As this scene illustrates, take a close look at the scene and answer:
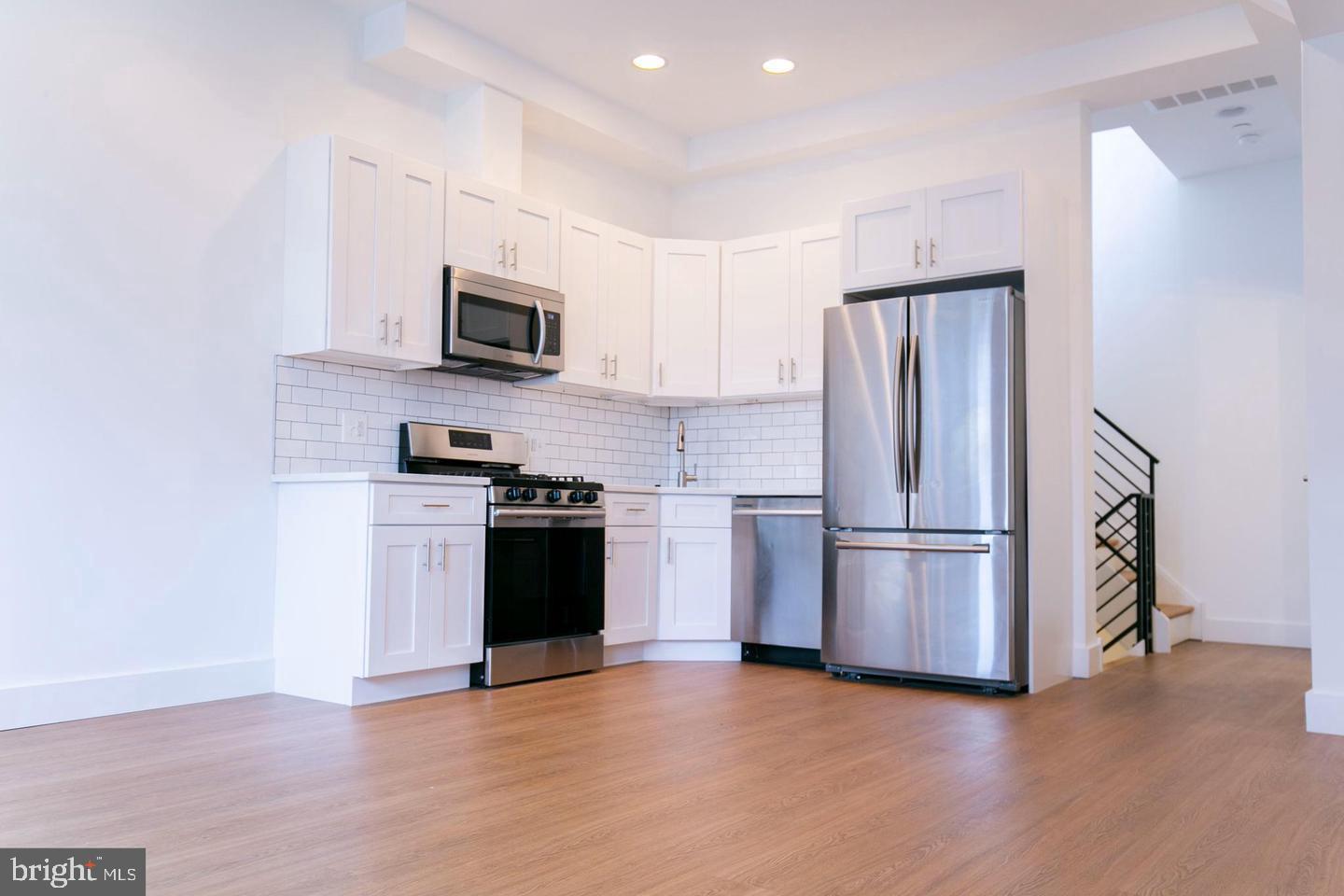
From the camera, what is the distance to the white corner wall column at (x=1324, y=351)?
376 centimetres

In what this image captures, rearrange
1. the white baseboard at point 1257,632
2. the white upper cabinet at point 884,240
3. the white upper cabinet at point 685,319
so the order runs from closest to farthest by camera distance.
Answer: the white upper cabinet at point 884,240
the white upper cabinet at point 685,319
the white baseboard at point 1257,632

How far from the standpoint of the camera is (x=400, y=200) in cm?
455

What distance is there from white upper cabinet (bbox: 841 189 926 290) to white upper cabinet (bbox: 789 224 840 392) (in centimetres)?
38

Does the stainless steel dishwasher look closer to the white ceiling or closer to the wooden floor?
the wooden floor

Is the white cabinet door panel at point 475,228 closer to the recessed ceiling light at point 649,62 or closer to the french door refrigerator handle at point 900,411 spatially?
the recessed ceiling light at point 649,62

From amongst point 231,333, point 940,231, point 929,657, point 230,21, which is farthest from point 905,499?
point 230,21

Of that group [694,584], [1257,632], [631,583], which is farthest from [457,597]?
[1257,632]

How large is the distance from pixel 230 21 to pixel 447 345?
1.57 m

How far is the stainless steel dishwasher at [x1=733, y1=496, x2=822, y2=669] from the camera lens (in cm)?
525

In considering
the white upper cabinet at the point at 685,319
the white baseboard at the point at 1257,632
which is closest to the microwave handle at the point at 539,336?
the white upper cabinet at the point at 685,319

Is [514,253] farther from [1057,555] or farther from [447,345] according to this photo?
[1057,555]

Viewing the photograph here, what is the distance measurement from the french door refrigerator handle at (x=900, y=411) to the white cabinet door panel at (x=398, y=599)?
213 centimetres

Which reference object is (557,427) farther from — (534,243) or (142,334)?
(142,334)

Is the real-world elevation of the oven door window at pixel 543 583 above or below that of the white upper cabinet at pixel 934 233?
below
